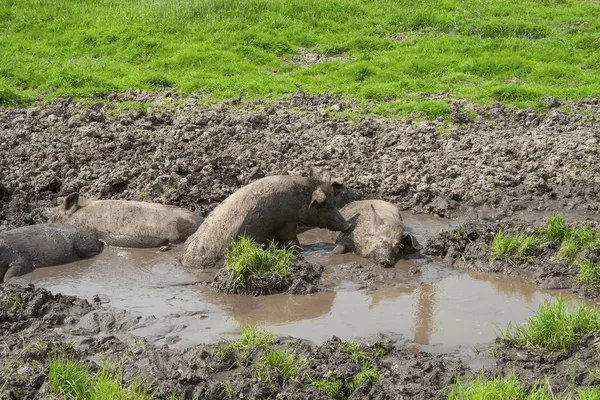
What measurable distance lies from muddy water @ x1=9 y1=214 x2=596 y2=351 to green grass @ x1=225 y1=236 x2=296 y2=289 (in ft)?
0.80

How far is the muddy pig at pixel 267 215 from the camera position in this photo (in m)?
9.34

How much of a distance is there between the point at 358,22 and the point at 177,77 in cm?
620

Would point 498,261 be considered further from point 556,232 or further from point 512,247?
point 556,232

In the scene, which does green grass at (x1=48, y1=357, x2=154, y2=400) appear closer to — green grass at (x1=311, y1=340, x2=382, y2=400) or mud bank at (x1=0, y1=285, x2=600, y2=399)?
mud bank at (x1=0, y1=285, x2=600, y2=399)

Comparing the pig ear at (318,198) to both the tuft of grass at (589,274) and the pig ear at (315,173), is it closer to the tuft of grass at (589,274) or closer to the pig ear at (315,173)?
the pig ear at (315,173)

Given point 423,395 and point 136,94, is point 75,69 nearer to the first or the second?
point 136,94

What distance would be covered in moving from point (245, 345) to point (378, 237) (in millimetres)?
3238

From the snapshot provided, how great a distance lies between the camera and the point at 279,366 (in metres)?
6.28

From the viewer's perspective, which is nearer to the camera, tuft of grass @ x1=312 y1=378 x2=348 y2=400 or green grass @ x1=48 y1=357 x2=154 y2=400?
green grass @ x1=48 y1=357 x2=154 y2=400

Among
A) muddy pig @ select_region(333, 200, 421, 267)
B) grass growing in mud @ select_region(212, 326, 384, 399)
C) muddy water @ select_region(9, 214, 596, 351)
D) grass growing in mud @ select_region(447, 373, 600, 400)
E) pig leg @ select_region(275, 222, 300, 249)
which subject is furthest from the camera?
pig leg @ select_region(275, 222, 300, 249)

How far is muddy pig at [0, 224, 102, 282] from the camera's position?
30.1ft

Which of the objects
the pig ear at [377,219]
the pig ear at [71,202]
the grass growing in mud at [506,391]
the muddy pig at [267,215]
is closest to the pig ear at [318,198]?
the muddy pig at [267,215]

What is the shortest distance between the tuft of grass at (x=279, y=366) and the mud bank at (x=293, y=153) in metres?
4.86

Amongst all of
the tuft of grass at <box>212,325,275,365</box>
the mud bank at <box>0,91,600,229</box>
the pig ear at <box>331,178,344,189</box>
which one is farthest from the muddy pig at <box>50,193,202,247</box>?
the tuft of grass at <box>212,325,275,365</box>
